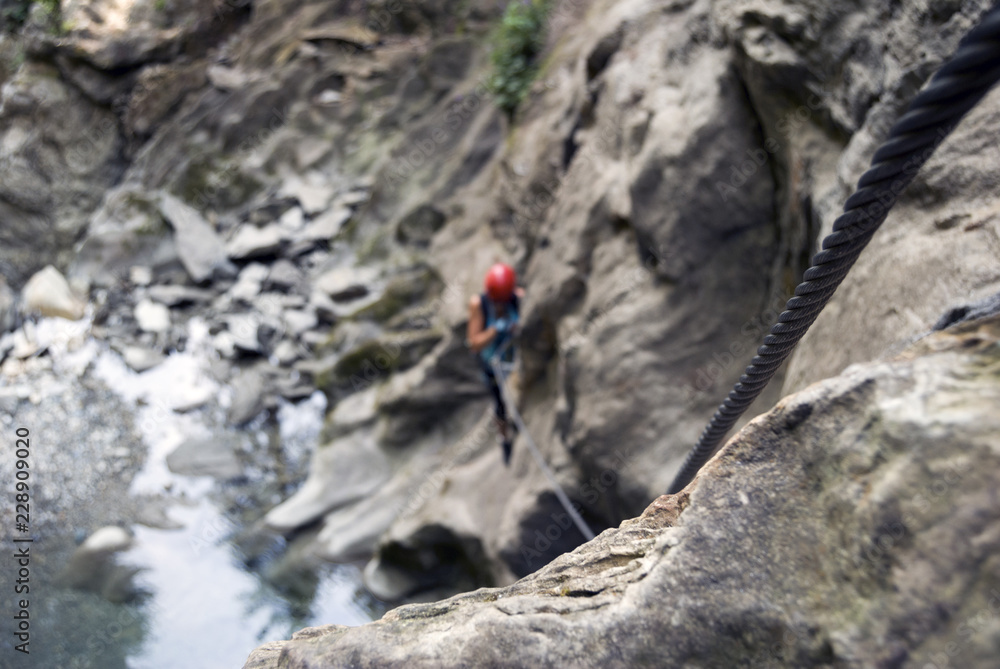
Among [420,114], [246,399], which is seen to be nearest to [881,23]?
[246,399]

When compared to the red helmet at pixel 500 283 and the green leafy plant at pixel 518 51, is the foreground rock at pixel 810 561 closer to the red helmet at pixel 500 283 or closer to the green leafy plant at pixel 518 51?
the red helmet at pixel 500 283

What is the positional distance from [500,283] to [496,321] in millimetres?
395

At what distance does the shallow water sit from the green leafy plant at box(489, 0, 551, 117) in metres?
4.93

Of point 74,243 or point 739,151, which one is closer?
point 739,151

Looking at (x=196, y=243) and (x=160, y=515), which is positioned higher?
(x=196, y=243)

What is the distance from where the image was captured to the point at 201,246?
10367 millimetres

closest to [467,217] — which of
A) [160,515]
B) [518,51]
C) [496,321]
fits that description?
[518,51]

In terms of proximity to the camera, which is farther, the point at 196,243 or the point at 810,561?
the point at 196,243

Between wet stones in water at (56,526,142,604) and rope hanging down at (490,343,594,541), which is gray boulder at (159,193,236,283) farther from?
rope hanging down at (490,343,594,541)

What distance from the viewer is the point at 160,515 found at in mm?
6684

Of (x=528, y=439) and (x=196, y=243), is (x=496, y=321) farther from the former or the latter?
(x=196, y=243)

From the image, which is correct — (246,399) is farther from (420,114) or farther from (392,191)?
(420,114)

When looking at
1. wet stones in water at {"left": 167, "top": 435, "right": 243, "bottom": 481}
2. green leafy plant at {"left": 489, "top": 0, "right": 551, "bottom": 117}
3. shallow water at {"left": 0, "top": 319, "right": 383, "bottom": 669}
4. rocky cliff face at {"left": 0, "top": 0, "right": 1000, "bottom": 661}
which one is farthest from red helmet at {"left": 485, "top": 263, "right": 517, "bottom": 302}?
wet stones in water at {"left": 167, "top": 435, "right": 243, "bottom": 481}

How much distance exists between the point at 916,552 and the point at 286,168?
39.6ft
